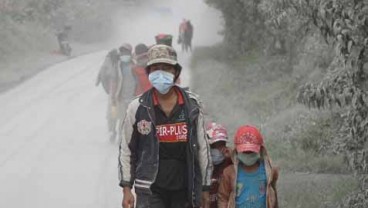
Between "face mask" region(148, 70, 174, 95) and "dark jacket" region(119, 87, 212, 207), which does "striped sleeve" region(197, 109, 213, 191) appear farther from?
"face mask" region(148, 70, 174, 95)

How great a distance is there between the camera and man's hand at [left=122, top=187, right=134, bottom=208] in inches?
210

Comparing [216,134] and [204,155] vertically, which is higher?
[216,134]

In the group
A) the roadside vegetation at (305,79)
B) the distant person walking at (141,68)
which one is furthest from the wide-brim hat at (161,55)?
the distant person walking at (141,68)

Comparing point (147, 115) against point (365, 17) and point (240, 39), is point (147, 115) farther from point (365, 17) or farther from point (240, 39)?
point (240, 39)

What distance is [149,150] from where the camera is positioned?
5.27 meters

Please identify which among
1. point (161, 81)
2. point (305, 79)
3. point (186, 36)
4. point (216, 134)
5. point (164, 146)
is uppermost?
point (186, 36)

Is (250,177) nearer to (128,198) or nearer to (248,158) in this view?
(248,158)

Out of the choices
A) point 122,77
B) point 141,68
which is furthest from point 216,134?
point 122,77

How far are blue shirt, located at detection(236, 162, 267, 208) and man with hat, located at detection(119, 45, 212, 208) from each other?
249mm

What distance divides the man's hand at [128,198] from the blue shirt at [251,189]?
2.62ft

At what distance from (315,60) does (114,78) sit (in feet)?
16.2

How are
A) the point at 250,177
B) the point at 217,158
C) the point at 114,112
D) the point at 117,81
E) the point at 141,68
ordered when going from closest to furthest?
the point at 250,177 < the point at 217,158 < the point at 141,68 < the point at 117,81 < the point at 114,112

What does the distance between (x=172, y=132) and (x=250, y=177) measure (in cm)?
71

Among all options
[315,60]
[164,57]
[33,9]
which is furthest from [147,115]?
[33,9]
